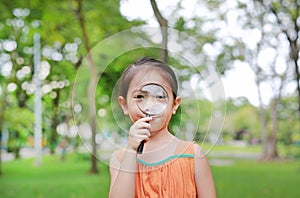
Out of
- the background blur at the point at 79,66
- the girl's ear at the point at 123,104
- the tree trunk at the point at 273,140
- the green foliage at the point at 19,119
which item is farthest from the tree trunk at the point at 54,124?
the girl's ear at the point at 123,104

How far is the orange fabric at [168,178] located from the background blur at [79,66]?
1.81 metres

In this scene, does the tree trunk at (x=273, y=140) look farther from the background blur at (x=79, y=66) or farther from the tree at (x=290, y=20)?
the tree at (x=290, y=20)

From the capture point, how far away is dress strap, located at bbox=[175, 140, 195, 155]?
2.70 ft

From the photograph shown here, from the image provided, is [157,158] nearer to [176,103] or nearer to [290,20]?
[176,103]

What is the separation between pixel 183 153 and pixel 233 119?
81.1 inches

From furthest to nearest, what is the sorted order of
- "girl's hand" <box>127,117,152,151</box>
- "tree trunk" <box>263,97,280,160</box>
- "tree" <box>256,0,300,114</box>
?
"tree trunk" <box>263,97,280,160</box>
"tree" <box>256,0,300,114</box>
"girl's hand" <box>127,117,152,151</box>

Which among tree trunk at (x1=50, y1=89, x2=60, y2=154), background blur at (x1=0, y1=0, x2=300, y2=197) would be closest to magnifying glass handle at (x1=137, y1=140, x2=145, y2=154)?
background blur at (x1=0, y1=0, x2=300, y2=197)

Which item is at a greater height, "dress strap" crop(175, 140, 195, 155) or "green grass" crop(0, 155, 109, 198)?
"dress strap" crop(175, 140, 195, 155)

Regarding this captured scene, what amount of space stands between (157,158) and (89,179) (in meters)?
2.12

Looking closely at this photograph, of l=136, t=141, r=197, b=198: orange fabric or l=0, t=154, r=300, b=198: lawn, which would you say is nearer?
l=136, t=141, r=197, b=198: orange fabric

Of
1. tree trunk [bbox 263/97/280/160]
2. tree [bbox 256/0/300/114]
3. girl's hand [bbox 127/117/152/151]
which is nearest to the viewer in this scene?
girl's hand [bbox 127/117/152/151]

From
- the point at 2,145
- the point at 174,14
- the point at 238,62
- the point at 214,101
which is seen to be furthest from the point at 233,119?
the point at 214,101

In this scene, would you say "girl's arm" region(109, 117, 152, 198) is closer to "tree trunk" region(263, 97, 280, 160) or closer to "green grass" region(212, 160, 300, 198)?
"green grass" region(212, 160, 300, 198)

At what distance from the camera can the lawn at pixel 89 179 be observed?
278 cm
